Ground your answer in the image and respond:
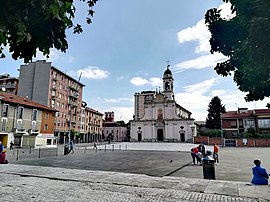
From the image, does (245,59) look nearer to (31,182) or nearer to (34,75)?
(31,182)

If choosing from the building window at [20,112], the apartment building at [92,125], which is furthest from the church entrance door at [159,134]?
the building window at [20,112]

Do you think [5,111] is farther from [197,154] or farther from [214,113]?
[214,113]

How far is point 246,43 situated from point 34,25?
4.76 m

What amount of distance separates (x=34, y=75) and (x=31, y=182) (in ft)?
157

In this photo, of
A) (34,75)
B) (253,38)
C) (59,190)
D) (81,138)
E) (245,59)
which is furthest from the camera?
(81,138)

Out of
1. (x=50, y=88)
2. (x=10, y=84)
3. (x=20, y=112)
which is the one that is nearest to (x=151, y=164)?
(x=20, y=112)

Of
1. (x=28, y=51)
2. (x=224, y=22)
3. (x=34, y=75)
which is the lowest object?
(x=28, y=51)

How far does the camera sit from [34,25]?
9.73 ft

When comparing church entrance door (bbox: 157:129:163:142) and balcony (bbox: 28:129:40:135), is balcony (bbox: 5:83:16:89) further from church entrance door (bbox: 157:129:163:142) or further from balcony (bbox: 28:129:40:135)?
church entrance door (bbox: 157:129:163:142)

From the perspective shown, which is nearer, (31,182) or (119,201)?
(119,201)

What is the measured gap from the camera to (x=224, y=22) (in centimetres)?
670

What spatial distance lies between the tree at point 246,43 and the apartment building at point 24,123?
33265mm

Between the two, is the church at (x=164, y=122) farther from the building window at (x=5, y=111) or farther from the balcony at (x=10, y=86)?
the building window at (x=5, y=111)

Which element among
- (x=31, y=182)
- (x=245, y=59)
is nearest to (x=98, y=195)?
(x=31, y=182)
